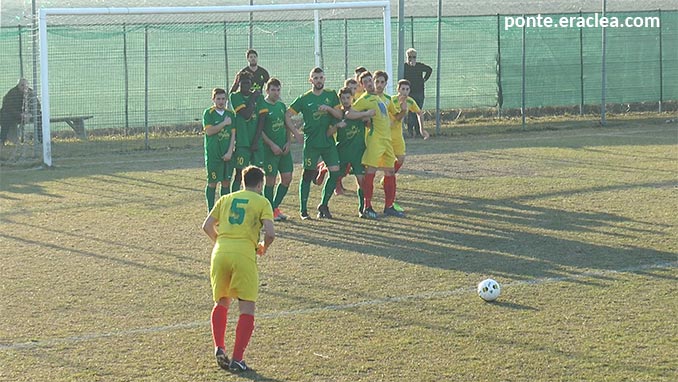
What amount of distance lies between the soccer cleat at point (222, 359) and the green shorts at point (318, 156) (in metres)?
6.09

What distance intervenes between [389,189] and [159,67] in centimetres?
1059

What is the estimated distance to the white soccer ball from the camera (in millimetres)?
9539

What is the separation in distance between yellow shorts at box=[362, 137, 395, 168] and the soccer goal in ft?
28.2

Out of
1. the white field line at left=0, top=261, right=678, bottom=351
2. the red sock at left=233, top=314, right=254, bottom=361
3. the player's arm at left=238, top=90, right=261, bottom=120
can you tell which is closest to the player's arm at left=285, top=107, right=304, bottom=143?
the player's arm at left=238, top=90, right=261, bottom=120

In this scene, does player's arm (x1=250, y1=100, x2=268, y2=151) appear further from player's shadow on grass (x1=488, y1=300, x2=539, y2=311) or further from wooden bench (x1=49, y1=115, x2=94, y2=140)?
wooden bench (x1=49, y1=115, x2=94, y2=140)

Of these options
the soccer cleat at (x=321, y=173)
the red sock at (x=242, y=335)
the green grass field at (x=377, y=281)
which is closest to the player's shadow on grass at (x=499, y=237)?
the green grass field at (x=377, y=281)

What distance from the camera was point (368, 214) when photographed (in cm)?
1385

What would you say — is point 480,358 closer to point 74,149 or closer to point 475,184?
point 475,184

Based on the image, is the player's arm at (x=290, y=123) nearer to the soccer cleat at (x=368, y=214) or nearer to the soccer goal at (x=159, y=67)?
the soccer cleat at (x=368, y=214)

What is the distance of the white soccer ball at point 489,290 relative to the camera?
31.3ft

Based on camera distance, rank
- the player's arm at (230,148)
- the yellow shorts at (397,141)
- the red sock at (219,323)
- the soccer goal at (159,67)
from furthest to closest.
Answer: the soccer goal at (159,67)
the yellow shorts at (397,141)
the player's arm at (230,148)
the red sock at (219,323)

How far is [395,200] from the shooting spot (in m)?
15.2

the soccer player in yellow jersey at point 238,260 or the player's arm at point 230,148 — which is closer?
the soccer player in yellow jersey at point 238,260

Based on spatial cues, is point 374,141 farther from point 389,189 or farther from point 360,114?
point 389,189
